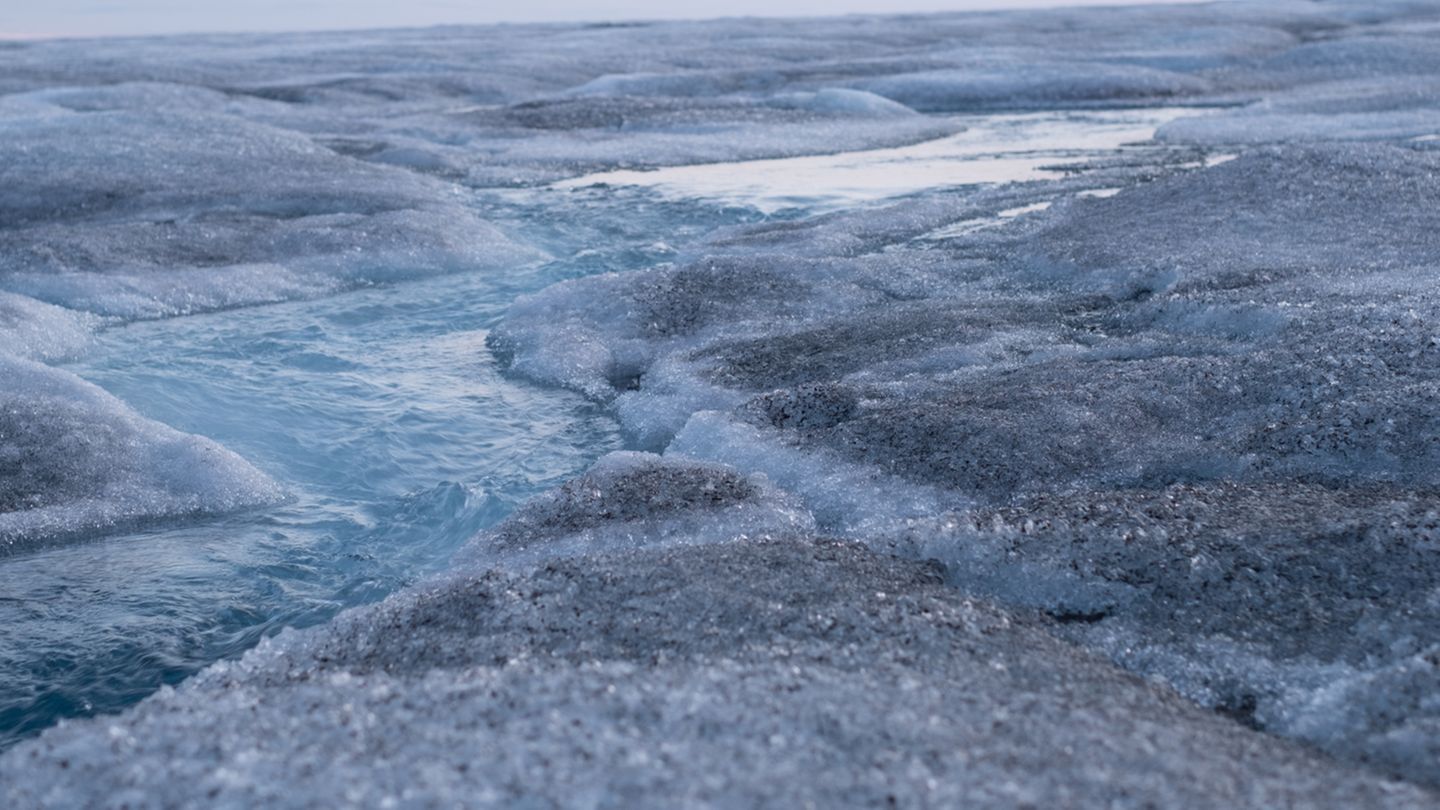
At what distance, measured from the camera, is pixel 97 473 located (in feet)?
16.6

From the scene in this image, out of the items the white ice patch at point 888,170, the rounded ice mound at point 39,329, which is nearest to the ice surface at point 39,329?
the rounded ice mound at point 39,329

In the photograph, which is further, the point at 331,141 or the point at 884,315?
the point at 331,141

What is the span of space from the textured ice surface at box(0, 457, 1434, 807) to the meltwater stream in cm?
77

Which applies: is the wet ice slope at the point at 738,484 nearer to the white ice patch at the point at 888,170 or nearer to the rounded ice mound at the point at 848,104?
the white ice patch at the point at 888,170

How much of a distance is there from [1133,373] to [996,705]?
2.73 meters

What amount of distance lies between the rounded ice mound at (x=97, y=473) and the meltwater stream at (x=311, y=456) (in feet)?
0.45

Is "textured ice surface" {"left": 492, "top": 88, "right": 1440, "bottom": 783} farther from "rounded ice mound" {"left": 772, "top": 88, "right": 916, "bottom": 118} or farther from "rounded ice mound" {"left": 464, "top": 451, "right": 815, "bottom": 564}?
"rounded ice mound" {"left": 772, "top": 88, "right": 916, "bottom": 118}

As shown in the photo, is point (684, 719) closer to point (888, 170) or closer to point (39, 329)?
point (39, 329)

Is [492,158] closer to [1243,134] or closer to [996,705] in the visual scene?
[1243,134]

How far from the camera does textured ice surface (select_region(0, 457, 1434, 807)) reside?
7.40ft

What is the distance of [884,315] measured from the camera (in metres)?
6.41

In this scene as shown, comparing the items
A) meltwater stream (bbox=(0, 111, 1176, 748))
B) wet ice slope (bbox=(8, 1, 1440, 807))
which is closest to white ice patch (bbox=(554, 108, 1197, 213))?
wet ice slope (bbox=(8, 1, 1440, 807))

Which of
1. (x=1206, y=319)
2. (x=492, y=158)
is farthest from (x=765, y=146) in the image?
(x=1206, y=319)

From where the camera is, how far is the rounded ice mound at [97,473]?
4750mm
